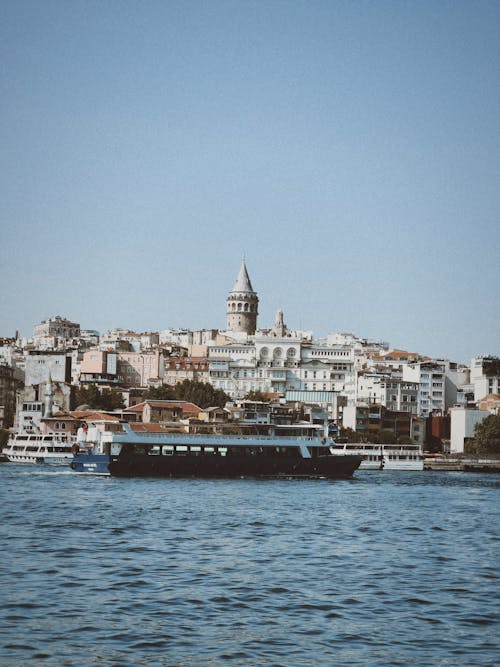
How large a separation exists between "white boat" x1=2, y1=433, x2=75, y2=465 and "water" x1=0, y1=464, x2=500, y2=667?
44.3 m

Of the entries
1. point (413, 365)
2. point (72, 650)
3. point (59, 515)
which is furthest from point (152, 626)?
point (413, 365)

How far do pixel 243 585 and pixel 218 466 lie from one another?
37215 mm

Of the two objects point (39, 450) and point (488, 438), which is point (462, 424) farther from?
point (39, 450)

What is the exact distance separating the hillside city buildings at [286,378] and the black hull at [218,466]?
1488 inches

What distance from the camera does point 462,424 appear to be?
341ft

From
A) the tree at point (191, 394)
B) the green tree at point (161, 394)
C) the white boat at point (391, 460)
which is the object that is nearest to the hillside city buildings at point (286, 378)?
the tree at point (191, 394)

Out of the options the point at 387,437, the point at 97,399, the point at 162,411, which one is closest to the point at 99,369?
the point at 97,399

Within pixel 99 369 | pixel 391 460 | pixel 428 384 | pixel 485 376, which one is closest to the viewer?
pixel 391 460

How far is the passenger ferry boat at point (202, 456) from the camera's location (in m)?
56.4

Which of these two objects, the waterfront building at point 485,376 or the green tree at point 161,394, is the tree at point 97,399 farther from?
the waterfront building at point 485,376

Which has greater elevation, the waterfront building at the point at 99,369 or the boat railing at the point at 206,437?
the waterfront building at the point at 99,369

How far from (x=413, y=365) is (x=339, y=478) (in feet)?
211

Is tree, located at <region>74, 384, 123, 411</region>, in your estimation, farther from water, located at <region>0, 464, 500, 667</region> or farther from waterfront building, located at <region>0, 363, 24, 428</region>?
water, located at <region>0, 464, 500, 667</region>

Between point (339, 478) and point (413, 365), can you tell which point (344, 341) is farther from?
point (339, 478)
